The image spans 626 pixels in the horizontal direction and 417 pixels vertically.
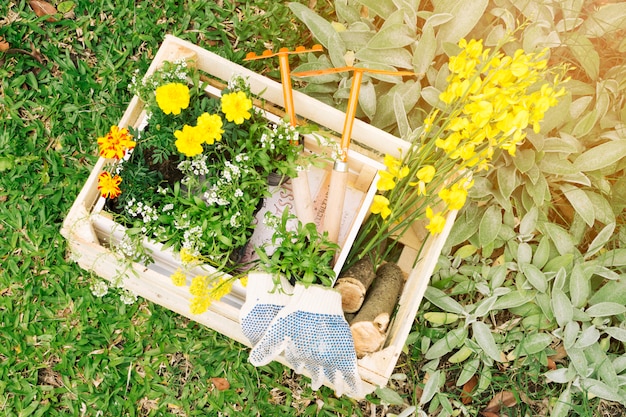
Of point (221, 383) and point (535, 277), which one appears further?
point (221, 383)

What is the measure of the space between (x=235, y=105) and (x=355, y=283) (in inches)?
26.2

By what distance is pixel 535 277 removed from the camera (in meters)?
1.88

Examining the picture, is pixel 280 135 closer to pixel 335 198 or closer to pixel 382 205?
pixel 335 198

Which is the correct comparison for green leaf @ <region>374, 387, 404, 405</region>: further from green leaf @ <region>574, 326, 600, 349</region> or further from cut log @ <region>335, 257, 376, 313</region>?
green leaf @ <region>574, 326, 600, 349</region>

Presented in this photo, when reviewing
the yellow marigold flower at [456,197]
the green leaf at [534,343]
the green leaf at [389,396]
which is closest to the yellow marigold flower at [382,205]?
the yellow marigold flower at [456,197]

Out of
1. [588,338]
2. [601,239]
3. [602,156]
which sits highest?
[602,156]

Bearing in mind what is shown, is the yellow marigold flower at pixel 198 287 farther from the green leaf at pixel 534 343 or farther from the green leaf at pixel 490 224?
the green leaf at pixel 534 343

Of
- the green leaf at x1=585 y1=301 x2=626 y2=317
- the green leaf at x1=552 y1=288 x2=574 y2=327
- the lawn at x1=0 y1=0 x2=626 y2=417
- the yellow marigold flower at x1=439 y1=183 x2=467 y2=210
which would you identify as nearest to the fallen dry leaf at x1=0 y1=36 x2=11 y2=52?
the lawn at x1=0 y1=0 x2=626 y2=417

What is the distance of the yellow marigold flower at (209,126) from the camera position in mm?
1425

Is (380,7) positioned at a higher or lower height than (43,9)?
higher

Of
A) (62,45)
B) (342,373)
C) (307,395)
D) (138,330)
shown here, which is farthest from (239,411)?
(62,45)

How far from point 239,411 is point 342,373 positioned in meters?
0.66

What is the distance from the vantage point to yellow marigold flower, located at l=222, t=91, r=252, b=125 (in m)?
1.44

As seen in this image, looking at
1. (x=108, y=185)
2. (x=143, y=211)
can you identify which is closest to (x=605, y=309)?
(x=143, y=211)
